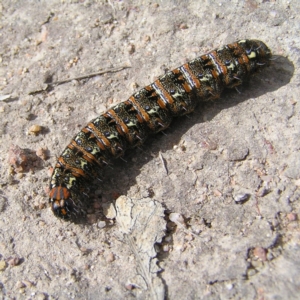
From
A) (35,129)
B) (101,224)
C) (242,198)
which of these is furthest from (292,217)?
(35,129)

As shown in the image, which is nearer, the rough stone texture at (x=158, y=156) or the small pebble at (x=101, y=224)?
the rough stone texture at (x=158, y=156)

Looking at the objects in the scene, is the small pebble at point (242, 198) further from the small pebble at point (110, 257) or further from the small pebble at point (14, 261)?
the small pebble at point (14, 261)

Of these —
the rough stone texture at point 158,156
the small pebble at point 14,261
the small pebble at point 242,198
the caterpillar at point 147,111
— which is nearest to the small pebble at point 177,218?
the rough stone texture at point 158,156

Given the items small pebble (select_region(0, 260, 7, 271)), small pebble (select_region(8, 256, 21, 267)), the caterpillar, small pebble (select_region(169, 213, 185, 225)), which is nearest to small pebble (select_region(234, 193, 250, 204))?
small pebble (select_region(169, 213, 185, 225))

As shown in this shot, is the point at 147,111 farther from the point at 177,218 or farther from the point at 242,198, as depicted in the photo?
the point at 242,198

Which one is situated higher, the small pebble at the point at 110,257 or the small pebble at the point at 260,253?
the small pebble at the point at 110,257

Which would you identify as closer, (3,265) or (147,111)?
(3,265)

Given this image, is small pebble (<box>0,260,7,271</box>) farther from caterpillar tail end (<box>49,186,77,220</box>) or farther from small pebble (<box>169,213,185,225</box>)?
small pebble (<box>169,213,185,225</box>)
